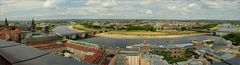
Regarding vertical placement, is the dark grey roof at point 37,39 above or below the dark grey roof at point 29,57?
below

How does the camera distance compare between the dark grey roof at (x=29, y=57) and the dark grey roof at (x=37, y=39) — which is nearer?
the dark grey roof at (x=29, y=57)

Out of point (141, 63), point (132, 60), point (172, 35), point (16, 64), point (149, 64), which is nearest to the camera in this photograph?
point (16, 64)

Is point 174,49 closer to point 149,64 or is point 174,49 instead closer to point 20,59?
point 149,64

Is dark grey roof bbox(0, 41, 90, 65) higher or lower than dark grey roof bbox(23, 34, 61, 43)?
higher

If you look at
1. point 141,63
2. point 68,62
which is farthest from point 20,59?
point 141,63

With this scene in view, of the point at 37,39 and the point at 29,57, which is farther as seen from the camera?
the point at 37,39

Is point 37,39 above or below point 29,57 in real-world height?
below

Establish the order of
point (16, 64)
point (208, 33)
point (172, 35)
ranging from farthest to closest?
1. point (208, 33)
2. point (172, 35)
3. point (16, 64)

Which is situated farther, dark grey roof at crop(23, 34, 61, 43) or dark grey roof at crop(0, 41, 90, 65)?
dark grey roof at crop(23, 34, 61, 43)
